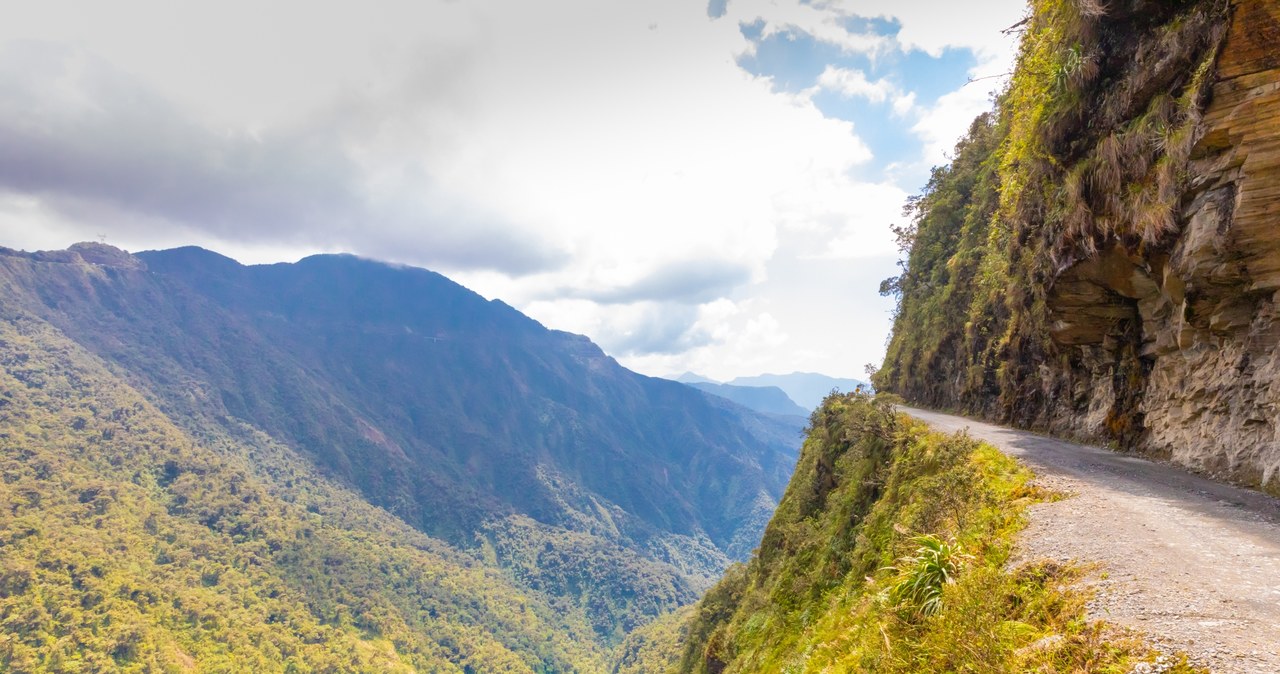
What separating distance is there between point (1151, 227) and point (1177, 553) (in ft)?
26.8

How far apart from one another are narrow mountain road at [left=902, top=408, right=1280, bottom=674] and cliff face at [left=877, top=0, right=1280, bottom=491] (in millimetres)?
1902

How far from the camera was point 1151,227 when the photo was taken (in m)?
11.2

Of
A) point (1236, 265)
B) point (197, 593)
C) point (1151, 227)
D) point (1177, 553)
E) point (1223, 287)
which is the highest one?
point (1151, 227)

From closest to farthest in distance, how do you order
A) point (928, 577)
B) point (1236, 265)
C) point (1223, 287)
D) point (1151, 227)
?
point (928, 577) < point (1236, 265) < point (1223, 287) < point (1151, 227)

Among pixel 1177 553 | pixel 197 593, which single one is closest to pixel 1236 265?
pixel 1177 553

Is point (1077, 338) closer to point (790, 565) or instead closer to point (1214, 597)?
point (790, 565)

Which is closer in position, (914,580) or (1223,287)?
(914,580)

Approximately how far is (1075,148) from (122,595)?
601 feet

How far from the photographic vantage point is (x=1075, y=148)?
13750mm

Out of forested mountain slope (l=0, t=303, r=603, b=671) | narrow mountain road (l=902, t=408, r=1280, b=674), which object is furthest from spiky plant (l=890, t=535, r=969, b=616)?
forested mountain slope (l=0, t=303, r=603, b=671)

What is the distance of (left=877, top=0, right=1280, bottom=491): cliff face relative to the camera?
946cm

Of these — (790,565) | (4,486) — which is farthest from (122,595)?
(790,565)

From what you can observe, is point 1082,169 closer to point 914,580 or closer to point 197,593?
point 914,580

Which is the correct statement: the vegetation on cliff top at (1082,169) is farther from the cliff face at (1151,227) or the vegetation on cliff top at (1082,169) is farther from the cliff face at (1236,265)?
the cliff face at (1236,265)
